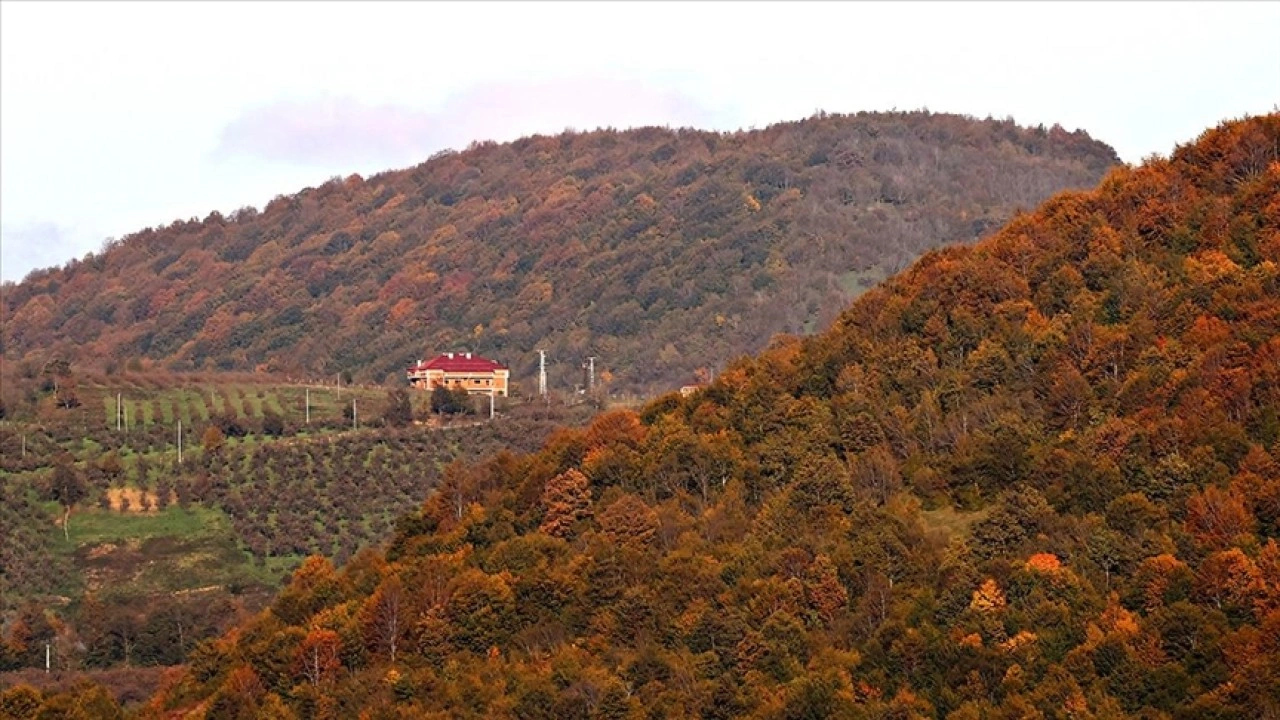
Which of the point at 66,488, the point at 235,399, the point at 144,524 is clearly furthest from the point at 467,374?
the point at 144,524

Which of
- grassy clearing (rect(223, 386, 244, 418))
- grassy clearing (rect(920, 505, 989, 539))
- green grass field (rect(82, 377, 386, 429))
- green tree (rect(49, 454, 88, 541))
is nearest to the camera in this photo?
grassy clearing (rect(920, 505, 989, 539))

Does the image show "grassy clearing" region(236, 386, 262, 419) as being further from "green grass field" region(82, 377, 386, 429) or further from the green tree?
the green tree

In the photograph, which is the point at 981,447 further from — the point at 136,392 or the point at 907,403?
the point at 136,392

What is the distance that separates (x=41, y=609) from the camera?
334 feet

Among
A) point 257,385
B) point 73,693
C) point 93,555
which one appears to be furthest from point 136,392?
point 73,693

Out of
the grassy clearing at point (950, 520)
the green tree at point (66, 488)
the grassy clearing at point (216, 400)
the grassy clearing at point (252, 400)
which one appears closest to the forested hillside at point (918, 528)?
the grassy clearing at point (950, 520)

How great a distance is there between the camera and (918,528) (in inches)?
2569

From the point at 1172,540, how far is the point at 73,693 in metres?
37.4

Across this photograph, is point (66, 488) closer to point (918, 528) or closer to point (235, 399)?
point (235, 399)

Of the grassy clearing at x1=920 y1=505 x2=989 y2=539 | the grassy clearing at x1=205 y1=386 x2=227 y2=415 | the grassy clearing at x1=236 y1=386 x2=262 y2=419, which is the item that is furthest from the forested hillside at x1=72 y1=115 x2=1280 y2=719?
the grassy clearing at x1=205 y1=386 x2=227 y2=415

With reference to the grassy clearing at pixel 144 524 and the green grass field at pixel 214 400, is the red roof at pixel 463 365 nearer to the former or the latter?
the green grass field at pixel 214 400

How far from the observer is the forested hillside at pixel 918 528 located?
188 feet

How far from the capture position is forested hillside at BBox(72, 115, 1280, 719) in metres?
57.2

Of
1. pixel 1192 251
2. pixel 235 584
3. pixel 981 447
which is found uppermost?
pixel 1192 251
